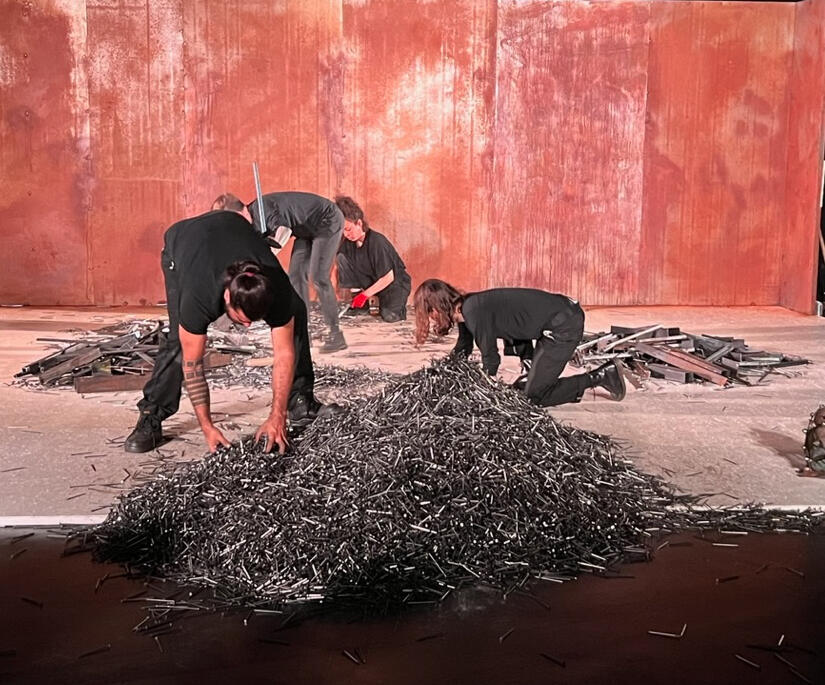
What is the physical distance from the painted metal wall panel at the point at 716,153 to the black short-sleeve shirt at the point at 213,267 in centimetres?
688

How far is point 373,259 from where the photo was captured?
9008 mm

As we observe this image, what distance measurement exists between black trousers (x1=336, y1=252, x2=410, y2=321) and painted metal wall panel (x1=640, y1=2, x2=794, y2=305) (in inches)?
107

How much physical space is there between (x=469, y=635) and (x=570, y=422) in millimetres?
2580

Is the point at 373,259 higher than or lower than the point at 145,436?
higher

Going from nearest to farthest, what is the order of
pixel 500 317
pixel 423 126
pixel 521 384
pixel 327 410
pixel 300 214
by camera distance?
pixel 327 410, pixel 500 317, pixel 521 384, pixel 300 214, pixel 423 126

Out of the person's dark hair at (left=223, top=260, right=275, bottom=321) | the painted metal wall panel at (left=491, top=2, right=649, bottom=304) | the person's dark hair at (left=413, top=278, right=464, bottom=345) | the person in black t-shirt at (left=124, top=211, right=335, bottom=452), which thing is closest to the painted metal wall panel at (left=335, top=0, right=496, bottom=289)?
the painted metal wall panel at (left=491, top=2, right=649, bottom=304)

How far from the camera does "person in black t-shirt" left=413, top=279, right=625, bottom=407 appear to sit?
5.05 meters

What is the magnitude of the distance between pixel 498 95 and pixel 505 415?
663cm

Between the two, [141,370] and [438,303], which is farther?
[141,370]

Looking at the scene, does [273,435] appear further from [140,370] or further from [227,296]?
[140,370]

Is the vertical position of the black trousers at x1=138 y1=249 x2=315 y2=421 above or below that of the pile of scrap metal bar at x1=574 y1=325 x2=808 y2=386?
above

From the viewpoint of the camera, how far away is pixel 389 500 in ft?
11.2

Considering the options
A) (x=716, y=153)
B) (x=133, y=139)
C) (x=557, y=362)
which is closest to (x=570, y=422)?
(x=557, y=362)

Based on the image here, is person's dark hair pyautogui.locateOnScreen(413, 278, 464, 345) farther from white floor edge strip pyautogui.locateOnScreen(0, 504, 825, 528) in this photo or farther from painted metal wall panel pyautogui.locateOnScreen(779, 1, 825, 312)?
painted metal wall panel pyautogui.locateOnScreen(779, 1, 825, 312)
